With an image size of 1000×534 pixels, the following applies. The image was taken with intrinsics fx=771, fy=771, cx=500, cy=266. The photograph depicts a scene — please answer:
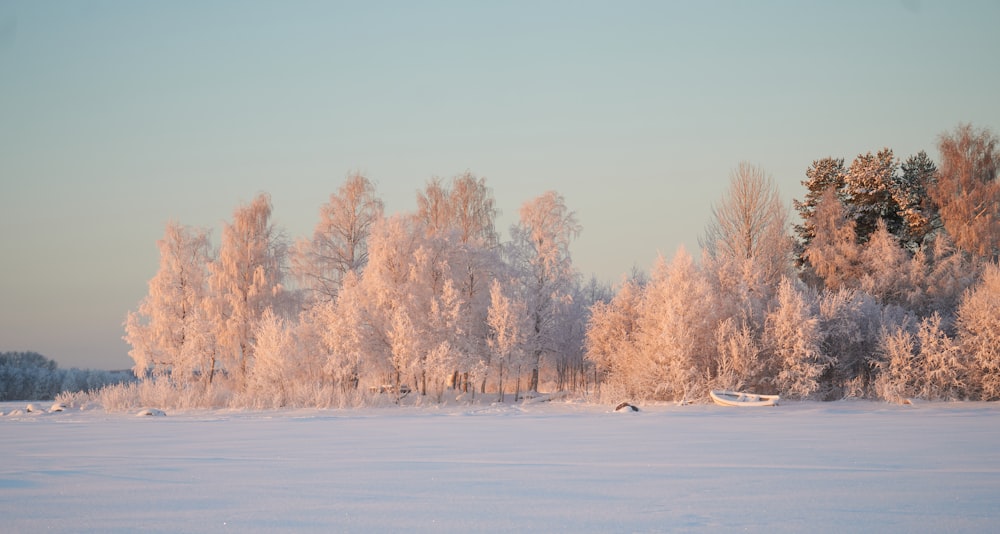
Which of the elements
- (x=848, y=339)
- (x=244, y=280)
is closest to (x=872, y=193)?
(x=848, y=339)

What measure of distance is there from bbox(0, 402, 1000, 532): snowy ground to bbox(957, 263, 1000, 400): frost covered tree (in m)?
12.8

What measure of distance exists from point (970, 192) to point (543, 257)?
19844 mm

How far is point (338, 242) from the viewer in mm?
39094

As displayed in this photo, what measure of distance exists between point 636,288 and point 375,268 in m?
12.3

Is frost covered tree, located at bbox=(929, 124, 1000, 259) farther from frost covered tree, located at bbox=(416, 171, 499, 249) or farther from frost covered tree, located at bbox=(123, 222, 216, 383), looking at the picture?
frost covered tree, located at bbox=(123, 222, 216, 383)

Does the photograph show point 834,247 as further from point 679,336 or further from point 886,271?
point 679,336

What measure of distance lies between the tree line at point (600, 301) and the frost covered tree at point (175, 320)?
97mm

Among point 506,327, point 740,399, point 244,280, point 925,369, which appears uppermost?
point 244,280

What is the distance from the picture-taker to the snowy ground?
6.74 metres

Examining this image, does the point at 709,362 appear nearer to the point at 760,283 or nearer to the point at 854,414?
the point at 760,283

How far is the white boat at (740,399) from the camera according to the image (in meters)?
26.6

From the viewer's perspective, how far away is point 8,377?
6038cm

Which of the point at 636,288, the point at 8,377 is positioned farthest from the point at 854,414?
the point at 8,377

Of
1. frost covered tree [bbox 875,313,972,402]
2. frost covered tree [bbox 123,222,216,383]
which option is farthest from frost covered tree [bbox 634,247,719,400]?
frost covered tree [bbox 123,222,216,383]
